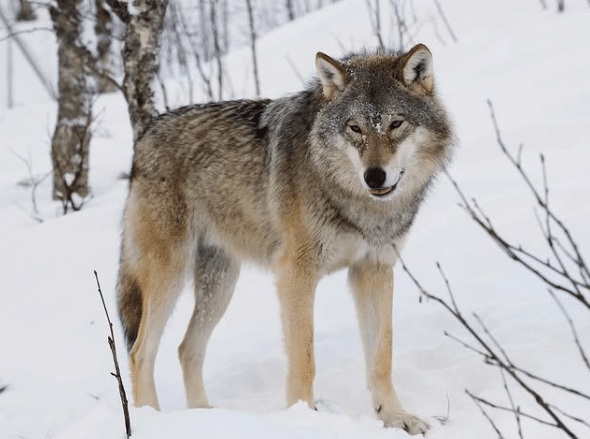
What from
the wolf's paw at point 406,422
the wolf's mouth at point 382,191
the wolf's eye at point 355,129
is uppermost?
the wolf's eye at point 355,129

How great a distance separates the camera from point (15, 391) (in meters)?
3.95

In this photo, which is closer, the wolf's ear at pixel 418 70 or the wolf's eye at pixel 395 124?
the wolf's eye at pixel 395 124

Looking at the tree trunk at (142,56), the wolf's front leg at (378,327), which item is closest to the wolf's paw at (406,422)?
the wolf's front leg at (378,327)

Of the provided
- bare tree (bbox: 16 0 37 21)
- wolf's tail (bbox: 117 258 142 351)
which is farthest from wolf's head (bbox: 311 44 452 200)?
bare tree (bbox: 16 0 37 21)

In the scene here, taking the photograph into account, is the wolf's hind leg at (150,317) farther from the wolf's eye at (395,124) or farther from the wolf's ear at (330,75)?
the wolf's eye at (395,124)

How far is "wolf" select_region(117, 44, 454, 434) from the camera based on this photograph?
11.8ft

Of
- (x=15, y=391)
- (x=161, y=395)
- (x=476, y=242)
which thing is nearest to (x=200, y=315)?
(x=161, y=395)

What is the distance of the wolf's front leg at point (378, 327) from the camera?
3.84 m

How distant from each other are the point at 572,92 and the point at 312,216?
446 centimetres

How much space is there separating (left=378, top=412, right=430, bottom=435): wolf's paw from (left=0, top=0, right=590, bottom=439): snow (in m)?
0.07

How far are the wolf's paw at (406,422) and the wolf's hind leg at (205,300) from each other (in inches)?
45.7

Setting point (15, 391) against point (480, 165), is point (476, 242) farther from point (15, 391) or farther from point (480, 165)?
point (15, 391)

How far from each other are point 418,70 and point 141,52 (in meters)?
2.99

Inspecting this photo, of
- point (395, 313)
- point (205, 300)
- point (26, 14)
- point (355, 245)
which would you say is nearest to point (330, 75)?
point (355, 245)
